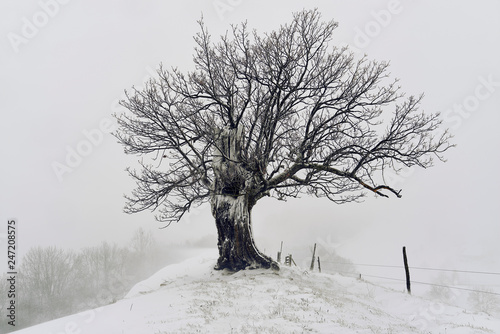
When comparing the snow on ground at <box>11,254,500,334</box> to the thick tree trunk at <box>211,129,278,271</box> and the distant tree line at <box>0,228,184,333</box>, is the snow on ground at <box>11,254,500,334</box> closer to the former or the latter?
the thick tree trunk at <box>211,129,278,271</box>

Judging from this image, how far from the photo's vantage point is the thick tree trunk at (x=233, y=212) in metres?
10.5

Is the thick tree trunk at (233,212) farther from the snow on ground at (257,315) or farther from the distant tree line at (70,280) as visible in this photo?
the distant tree line at (70,280)

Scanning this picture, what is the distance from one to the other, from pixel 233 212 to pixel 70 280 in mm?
51890

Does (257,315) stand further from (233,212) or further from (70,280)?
(70,280)

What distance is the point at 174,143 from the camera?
33.8 feet

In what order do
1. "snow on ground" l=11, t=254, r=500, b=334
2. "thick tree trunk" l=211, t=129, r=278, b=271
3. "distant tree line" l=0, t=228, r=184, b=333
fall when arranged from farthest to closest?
"distant tree line" l=0, t=228, r=184, b=333 < "thick tree trunk" l=211, t=129, r=278, b=271 < "snow on ground" l=11, t=254, r=500, b=334

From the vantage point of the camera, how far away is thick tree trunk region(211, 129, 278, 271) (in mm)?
10477

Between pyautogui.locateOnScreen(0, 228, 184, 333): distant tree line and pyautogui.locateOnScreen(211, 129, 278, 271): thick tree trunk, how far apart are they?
43.6m

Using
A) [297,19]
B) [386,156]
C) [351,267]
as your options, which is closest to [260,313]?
[386,156]

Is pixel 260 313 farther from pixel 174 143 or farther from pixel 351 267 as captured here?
pixel 351 267

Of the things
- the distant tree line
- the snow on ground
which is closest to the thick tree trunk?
the snow on ground

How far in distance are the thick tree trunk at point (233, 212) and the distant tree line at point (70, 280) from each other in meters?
43.6

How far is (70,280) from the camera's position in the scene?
47.6 metres

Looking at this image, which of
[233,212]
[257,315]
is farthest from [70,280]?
[257,315]
